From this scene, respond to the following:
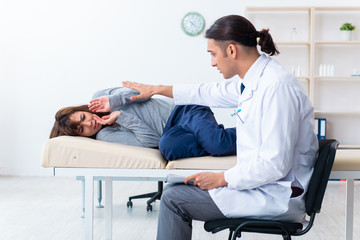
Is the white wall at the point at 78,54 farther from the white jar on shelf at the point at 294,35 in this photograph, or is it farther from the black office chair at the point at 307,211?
the black office chair at the point at 307,211

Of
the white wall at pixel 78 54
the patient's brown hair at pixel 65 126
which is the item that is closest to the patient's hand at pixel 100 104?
the patient's brown hair at pixel 65 126

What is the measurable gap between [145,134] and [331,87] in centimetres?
337

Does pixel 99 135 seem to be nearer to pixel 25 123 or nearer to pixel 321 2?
pixel 25 123

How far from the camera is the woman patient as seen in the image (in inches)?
75.9

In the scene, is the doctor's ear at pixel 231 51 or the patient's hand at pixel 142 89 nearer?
the doctor's ear at pixel 231 51

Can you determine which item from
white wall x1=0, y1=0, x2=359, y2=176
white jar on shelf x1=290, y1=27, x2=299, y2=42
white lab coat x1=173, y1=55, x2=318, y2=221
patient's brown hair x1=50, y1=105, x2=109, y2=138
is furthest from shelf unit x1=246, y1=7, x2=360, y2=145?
white lab coat x1=173, y1=55, x2=318, y2=221

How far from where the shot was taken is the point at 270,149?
4.65ft

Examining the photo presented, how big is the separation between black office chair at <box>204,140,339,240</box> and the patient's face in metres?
0.92

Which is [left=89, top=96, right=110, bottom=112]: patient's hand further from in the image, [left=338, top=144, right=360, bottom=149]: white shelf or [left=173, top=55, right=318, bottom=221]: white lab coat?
[left=338, top=144, right=360, bottom=149]: white shelf

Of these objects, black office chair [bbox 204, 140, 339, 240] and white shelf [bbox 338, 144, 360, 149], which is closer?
black office chair [bbox 204, 140, 339, 240]

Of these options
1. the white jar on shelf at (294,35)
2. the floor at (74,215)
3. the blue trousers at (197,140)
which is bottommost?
the floor at (74,215)

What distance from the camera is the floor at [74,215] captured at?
2.72 meters

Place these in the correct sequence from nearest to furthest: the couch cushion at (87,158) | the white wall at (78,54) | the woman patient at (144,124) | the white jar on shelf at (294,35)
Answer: the couch cushion at (87,158)
the woman patient at (144,124)
the white jar on shelf at (294,35)
the white wall at (78,54)

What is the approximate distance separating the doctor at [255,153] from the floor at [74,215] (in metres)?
1.21
